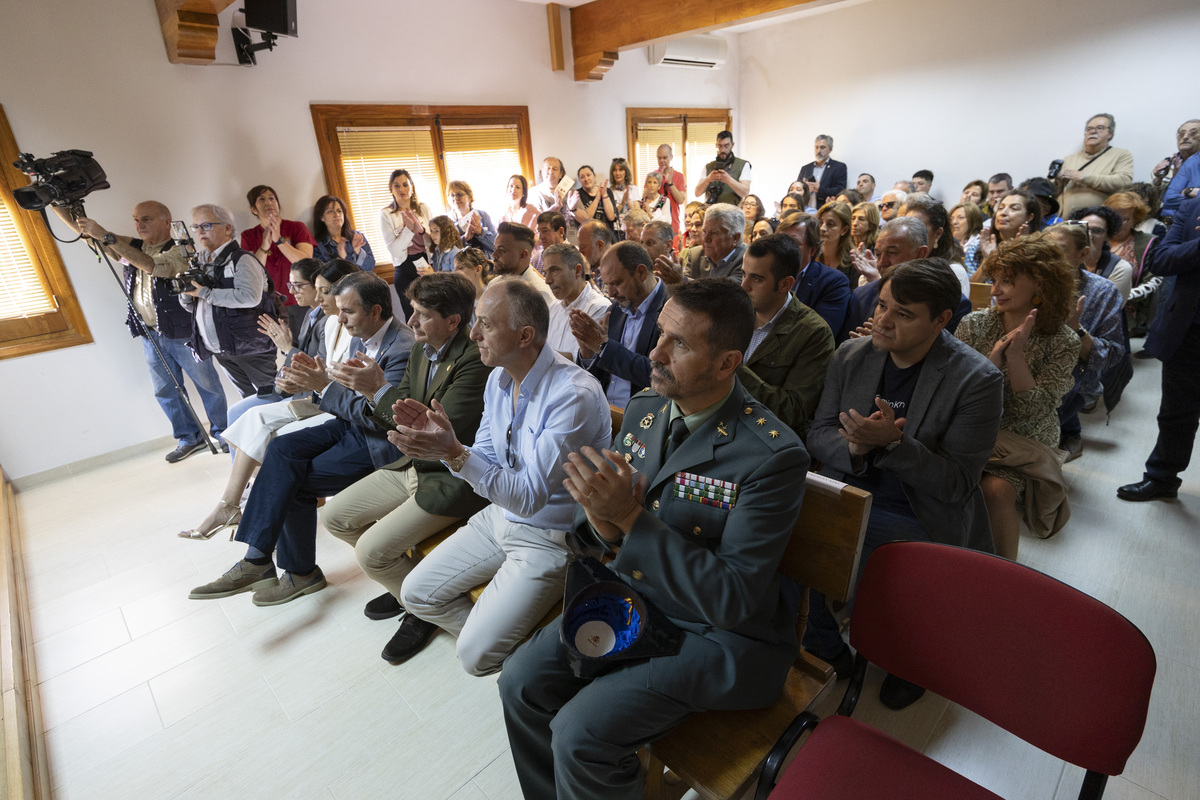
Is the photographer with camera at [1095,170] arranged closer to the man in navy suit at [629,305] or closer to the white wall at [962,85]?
the white wall at [962,85]

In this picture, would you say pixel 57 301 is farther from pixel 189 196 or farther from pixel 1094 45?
pixel 1094 45

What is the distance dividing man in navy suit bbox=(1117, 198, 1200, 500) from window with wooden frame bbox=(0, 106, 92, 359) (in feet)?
20.6

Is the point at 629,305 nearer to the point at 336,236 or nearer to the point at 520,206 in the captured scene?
the point at 336,236

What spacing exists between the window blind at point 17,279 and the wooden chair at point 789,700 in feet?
16.0

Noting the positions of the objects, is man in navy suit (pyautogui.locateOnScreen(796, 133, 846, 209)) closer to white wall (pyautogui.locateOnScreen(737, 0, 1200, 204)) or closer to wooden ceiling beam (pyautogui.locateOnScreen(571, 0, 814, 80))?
white wall (pyautogui.locateOnScreen(737, 0, 1200, 204))

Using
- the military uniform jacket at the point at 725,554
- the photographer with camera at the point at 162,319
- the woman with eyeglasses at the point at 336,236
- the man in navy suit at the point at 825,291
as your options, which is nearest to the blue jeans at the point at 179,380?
the photographer with camera at the point at 162,319

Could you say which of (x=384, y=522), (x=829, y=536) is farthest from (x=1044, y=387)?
(x=384, y=522)

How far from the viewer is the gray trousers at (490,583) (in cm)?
166

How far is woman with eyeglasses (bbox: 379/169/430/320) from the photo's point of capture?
5.22m

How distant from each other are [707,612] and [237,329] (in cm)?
383

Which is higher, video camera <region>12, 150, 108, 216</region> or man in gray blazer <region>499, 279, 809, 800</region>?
video camera <region>12, 150, 108, 216</region>

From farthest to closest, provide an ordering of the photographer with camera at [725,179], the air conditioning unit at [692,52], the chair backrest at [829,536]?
the air conditioning unit at [692,52] → the photographer with camera at [725,179] → the chair backrest at [829,536]

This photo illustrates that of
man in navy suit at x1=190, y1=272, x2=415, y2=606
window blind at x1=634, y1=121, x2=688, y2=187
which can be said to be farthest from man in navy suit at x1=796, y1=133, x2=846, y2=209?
man in navy suit at x1=190, y1=272, x2=415, y2=606

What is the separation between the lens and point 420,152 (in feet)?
18.5
